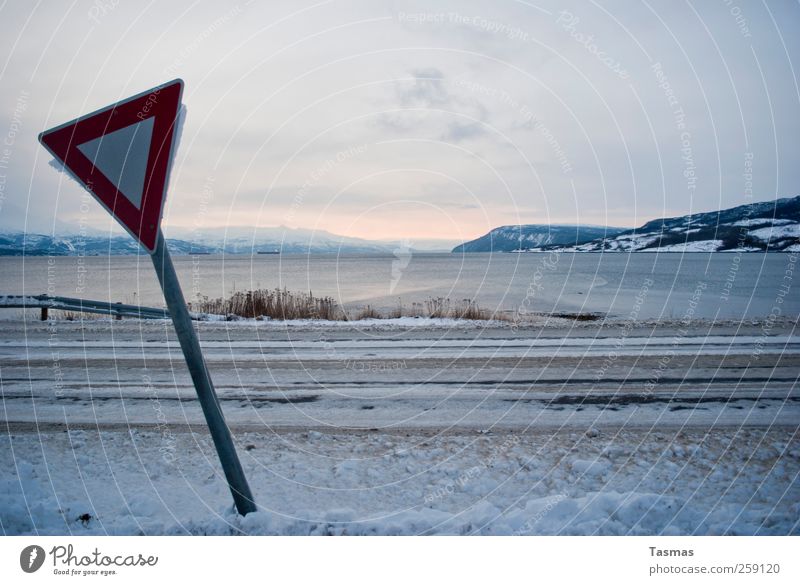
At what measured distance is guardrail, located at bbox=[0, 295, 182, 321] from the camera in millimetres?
16531

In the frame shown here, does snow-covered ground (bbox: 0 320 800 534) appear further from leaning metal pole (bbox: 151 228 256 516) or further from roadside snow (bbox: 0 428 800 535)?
leaning metal pole (bbox: 151 228 256 516)

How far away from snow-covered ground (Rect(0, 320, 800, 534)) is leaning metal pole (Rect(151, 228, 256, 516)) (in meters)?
0.35

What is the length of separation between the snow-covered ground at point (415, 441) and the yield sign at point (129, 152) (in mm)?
2289

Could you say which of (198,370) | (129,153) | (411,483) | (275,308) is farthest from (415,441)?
(275,308)

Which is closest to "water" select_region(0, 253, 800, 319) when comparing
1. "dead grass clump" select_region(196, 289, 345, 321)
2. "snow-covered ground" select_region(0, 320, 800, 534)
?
"snow-covered ground" select_region(0, 320, 800, 534)

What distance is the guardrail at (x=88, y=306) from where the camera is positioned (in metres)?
16.5

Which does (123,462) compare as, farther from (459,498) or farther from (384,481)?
(459,498)

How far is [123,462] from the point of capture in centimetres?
510

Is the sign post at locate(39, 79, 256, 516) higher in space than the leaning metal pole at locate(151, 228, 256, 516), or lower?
higher

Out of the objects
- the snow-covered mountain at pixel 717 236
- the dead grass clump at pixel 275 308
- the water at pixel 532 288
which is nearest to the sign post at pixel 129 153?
the water at pixel 532 288

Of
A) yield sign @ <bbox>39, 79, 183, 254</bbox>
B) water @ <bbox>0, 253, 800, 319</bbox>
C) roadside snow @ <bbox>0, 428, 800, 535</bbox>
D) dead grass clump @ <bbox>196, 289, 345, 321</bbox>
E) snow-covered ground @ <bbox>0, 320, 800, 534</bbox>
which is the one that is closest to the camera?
yield sign @ <bbox>39, 79, 183, 254</bbox>

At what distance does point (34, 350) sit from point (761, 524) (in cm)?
1281

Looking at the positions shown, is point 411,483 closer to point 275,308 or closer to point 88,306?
point 275,308

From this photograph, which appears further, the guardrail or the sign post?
the guardrail
